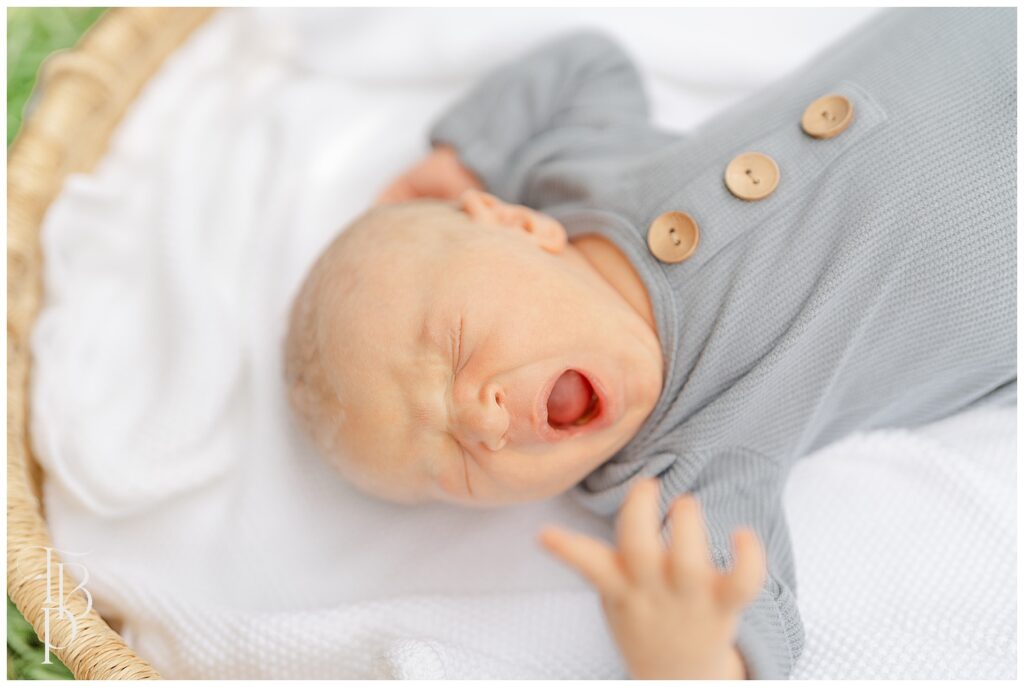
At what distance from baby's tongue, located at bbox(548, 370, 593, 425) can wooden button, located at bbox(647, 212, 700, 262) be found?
0.67 ft

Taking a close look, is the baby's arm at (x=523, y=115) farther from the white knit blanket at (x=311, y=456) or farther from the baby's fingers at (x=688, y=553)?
the baby's fingers at (x=688, y=553)

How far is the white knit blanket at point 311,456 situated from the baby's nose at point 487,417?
0.87ft

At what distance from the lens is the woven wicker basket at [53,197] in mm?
1041

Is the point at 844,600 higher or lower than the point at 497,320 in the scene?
lower

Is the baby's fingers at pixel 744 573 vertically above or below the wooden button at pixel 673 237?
below

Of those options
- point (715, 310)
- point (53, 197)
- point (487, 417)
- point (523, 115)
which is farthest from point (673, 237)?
point (53, 197)

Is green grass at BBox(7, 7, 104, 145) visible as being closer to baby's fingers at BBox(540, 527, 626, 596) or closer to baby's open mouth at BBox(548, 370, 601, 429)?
baby's open mouth at BBox(548, 370, 601, 429)

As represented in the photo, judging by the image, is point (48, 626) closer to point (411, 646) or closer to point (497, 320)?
point (411, 646)

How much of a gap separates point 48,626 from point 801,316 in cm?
95

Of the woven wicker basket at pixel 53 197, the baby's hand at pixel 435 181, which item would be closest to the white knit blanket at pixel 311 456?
Answer: the woven wicker basket at pixel 53 197

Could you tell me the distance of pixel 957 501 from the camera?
1.23m

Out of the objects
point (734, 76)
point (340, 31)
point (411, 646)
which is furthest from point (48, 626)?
point (734, 76)

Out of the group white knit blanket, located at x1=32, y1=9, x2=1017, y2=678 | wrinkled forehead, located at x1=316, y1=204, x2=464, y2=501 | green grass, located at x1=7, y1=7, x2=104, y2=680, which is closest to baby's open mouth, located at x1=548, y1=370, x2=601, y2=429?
wrinkled forehead, located at x1=316, y1=204, x2=464, y2=501

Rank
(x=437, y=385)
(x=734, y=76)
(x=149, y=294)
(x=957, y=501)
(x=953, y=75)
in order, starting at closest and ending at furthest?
(x=437, y=385) → (x=953, y=75) → (x=957, y=501) → (x=149, y=294) → (x=734, y=76)
